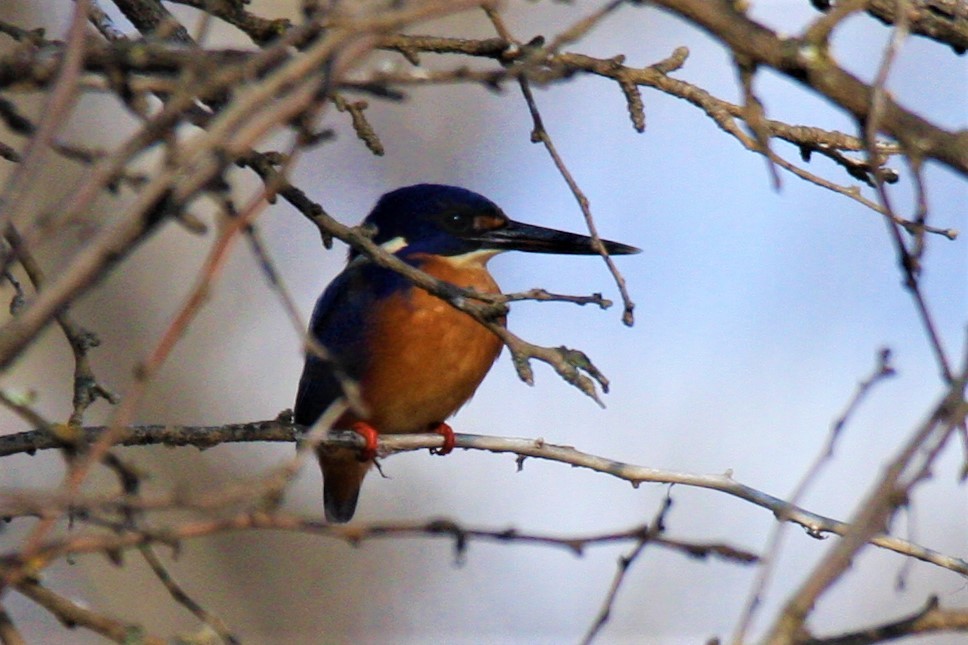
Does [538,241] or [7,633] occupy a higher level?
Answer: [538,241]

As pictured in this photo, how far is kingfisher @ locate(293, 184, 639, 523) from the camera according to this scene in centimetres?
367

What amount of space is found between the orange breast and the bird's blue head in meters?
0.26

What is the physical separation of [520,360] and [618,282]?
0.85ft

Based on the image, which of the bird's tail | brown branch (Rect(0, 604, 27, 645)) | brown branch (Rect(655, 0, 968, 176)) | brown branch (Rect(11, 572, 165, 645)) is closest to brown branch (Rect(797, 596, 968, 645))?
brown branch (Rect(655, 0, 968, 176))

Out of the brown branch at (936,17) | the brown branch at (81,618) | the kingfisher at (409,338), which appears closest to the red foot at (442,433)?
the kingfisher at (409,338)

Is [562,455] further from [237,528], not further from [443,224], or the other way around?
[443,224]

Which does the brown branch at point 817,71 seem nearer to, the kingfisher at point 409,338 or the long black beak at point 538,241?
the long black beak at point 538,241

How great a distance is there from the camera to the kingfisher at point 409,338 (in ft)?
12.0

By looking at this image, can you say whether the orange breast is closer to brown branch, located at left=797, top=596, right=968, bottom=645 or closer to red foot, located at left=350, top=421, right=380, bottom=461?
red foot, located at left=350, top=421, right=380, bottom=461

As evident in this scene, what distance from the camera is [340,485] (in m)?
3.95

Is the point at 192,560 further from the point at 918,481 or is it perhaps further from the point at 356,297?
the point at 918,481

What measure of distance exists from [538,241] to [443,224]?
1.40ft

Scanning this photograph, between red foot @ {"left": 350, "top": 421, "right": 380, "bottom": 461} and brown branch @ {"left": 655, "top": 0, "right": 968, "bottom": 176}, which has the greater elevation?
red foot @ {"left": 350, "top": 421, "right": 380, "bottom": 461}

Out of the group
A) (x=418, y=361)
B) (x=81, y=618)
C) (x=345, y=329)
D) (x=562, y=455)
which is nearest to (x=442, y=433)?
(x=418, y=361)
